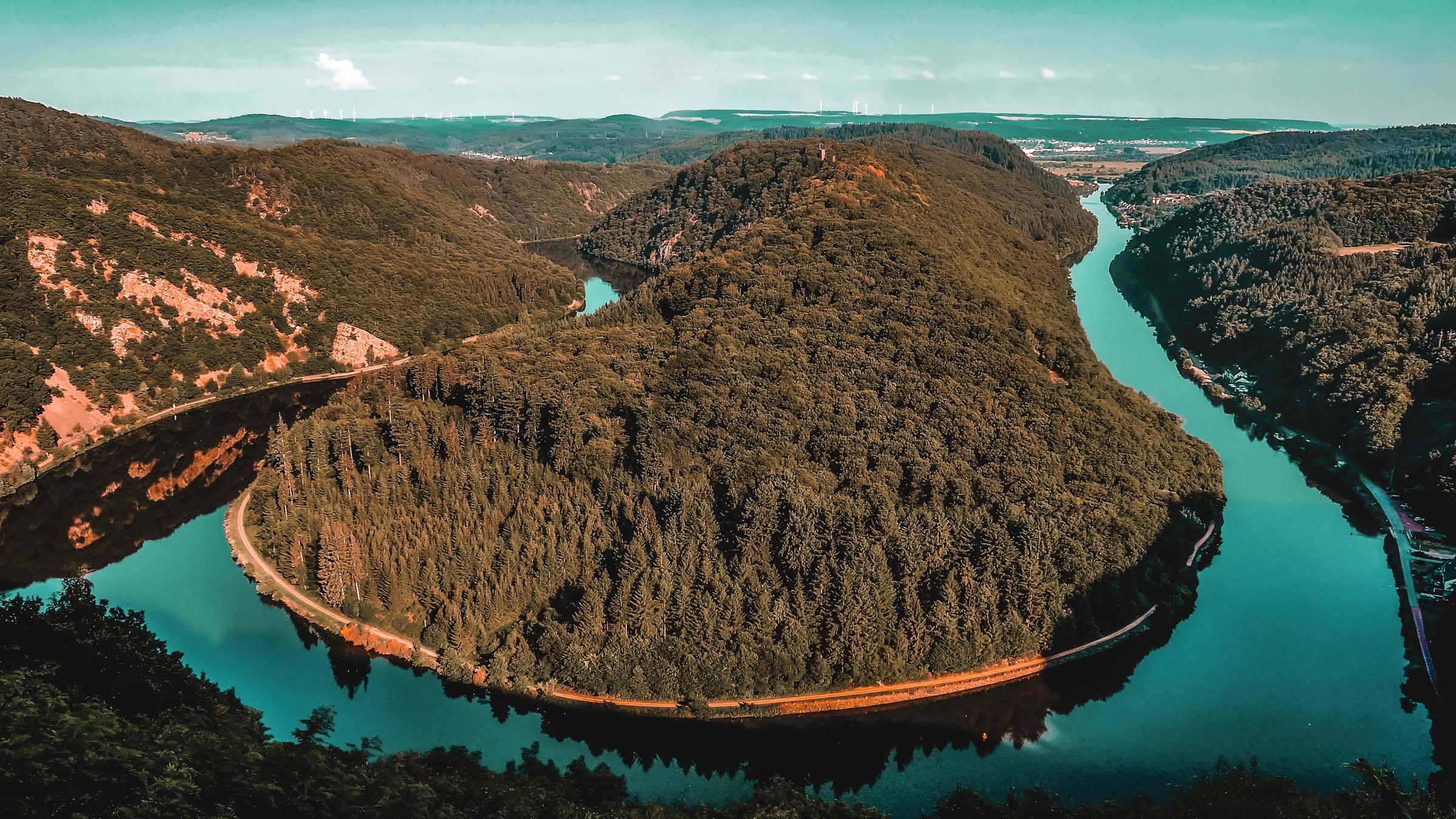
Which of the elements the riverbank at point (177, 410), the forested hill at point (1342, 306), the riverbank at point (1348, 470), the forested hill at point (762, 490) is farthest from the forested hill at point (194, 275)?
the forested hill at point (1342, 306)

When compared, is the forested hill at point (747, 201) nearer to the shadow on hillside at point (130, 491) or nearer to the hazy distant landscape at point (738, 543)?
the hazy distant landscape at point (738, 543)

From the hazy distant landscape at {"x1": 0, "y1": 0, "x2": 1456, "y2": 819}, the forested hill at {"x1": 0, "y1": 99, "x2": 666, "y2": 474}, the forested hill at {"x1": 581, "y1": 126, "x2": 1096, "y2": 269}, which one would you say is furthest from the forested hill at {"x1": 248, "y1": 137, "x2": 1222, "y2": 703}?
the forested hill at {"x1": 581, "y1": 126, "x2": 1096, "y2": 269}

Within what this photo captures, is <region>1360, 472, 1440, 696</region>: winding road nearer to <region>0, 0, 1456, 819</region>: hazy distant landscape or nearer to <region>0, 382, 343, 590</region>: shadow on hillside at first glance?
<region>0, 0, 1456, 819</region>: hazy distant landscape

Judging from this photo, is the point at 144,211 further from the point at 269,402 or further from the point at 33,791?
the point at 33,791

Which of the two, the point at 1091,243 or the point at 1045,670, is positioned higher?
the point at 1091,243

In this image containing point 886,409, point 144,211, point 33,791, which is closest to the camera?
point 33,791

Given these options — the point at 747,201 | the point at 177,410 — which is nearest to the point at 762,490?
the point at 177,410

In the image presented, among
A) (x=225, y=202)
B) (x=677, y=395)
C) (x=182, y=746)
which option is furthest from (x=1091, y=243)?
(x=182, y=746)
